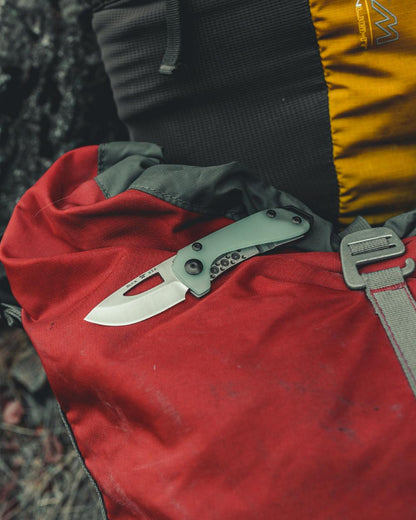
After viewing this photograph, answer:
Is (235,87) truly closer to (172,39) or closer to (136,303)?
(172,39)

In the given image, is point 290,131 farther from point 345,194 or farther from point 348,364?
point 348,364

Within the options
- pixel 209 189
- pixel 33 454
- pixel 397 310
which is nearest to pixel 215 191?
pixel 209 189

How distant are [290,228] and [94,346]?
388mm

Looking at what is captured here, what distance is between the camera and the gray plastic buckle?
75 cm

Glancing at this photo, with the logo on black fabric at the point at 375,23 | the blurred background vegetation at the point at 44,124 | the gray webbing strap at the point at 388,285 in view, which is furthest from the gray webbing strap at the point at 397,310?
the blurred background vegetation at the point at 44,124

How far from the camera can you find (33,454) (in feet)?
4.41

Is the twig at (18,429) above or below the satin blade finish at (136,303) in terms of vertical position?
below

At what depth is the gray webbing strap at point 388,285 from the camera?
2.17ft

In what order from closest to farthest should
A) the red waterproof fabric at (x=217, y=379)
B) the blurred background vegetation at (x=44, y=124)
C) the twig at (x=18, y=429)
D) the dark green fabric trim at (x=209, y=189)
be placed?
the red waterproof fabric at (x=217, y=379), the dark green fabric trim at (x=209, y=189), the blurred background vegetation at (x=44, y=124), the twig at (x=18, y=429)

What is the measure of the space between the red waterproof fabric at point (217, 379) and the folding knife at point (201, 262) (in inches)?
0.8

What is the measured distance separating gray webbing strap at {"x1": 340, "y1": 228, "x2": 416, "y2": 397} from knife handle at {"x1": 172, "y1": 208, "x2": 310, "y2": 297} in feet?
0.32

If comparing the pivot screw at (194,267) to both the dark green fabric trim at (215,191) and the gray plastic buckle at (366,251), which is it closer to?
the dark green fabric trim at (215,191)

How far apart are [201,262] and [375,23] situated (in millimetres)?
508

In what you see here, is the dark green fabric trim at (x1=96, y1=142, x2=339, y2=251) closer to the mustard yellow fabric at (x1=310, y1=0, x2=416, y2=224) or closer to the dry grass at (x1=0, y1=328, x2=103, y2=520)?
the mustard yellow fabric at (x1=310, y1=0, x2=416, y2=224)
